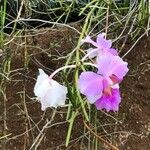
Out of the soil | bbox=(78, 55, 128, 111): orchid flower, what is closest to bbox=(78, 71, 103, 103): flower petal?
bbox=(78, 55, 128, 111): orchid flower

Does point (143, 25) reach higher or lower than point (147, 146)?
higher

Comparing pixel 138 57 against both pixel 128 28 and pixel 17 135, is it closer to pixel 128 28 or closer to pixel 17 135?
pixel 128 28

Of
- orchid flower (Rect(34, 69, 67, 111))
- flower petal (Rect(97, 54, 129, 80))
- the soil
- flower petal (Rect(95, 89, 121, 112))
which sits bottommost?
the soil

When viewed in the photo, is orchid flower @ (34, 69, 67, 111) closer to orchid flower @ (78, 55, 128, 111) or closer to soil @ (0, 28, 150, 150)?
orchid flower @ (78, 55, 128, 111)

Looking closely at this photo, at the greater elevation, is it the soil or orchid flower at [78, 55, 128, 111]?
orchid flower at [78, 55, 128, 111]

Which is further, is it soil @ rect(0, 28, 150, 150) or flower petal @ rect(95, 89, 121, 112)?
soil @ rect(0, 28, 150, 150)

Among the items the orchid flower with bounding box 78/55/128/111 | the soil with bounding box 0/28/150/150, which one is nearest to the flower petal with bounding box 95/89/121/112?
the orchid flower with bounding box 78/55/128/111

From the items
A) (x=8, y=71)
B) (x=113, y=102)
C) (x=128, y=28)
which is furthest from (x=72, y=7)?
(x=113, y=102)
